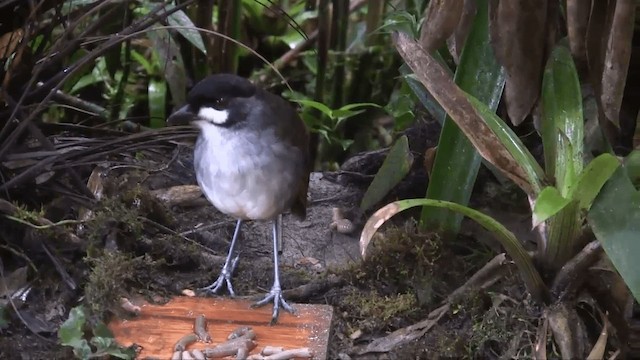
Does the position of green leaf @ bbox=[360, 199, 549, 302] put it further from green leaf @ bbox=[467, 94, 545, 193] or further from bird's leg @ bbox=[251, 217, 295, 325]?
bird's leg @ bbox=[251, 217, 295, 325]

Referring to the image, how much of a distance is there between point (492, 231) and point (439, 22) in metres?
0.52

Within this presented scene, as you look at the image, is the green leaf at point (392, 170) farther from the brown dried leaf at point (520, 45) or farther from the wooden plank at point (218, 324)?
the wooden plank at point (218, 324)

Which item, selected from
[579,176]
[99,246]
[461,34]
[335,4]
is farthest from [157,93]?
[579,176]

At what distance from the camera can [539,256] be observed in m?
2.05

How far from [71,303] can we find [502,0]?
1262 millimetres

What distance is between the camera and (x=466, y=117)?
1912 millimetres

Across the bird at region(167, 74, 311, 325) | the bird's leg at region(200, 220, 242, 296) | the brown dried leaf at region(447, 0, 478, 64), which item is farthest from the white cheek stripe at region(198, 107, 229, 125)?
the brown dried leaf at region(447, 0, 478, 64)

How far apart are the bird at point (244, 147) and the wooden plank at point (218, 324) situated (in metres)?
0.04

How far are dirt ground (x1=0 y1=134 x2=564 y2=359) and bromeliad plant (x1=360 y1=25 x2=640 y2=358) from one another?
0.10 m

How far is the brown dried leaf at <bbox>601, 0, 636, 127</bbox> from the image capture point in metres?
1.98

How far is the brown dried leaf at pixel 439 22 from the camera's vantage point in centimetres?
209

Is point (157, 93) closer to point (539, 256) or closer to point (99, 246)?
point (99, 246)

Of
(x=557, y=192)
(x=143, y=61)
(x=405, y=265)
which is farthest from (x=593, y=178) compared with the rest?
(x=143, y=61)

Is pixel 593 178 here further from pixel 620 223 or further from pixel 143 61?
pixel 143 61
